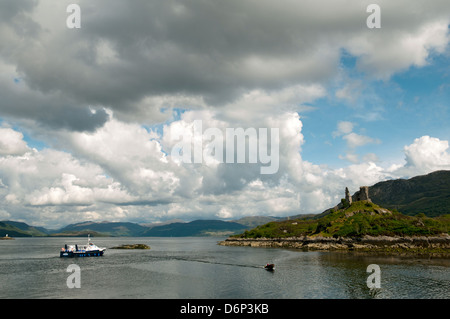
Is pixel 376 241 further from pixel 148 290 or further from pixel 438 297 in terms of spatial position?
pixel 148 290

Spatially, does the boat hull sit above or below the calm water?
below

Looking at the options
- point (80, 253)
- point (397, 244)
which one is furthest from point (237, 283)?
point (397, 244)

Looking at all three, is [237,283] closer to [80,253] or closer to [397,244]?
[80,253]

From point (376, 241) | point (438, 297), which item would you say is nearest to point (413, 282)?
point (438, 297)

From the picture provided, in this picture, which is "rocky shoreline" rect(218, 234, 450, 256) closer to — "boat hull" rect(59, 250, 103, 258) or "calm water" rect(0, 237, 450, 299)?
"calm water" rect(0, 237, 450, 299)

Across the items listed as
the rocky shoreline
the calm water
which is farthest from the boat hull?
the rocky shoreline

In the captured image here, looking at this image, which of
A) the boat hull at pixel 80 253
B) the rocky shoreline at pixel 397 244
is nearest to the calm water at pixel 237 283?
the boat hull at pixel 80 253

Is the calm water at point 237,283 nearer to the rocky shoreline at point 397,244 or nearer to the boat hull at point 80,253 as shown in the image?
the boat hull at point 80,253

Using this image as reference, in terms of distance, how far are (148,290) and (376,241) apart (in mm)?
158548

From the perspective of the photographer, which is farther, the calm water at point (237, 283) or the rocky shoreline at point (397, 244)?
the rocky shoreline at point (397, 244)
